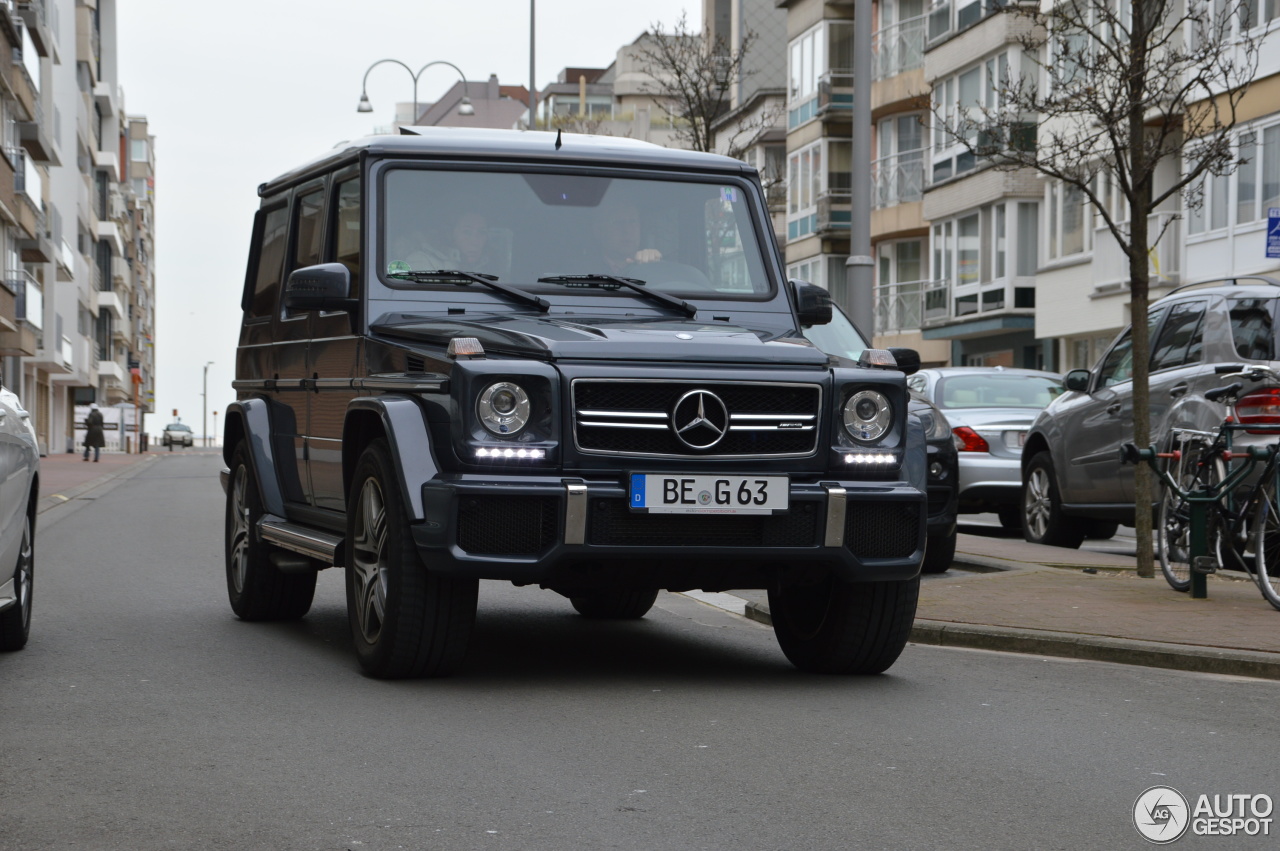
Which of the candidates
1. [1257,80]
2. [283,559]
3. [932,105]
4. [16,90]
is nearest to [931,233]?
[1257,80]

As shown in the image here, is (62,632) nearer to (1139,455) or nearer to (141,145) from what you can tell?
(1139,455)

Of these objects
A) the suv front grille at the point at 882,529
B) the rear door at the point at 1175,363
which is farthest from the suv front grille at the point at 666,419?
the rear door at the point at 1175,363

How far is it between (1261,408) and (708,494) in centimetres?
623

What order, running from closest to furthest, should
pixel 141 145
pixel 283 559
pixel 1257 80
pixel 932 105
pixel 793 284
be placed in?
pixel 793 284 < pixel 283 559 < pixel 932 105 < pixel 1257 80 < pixel 141 145

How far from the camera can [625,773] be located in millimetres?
6219

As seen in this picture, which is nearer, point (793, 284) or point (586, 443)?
point (586, 443)

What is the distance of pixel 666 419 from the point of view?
777 centimetres

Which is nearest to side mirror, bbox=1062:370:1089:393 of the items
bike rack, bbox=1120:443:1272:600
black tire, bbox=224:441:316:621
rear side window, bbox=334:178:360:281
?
bike rack, bbox=1120:443:1272:600

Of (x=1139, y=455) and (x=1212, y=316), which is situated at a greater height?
(x=1212, y=316)

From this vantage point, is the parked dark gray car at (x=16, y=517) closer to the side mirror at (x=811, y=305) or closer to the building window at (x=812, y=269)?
the side mirror at (x=811, y=305)

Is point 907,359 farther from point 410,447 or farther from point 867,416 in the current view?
point 410,447

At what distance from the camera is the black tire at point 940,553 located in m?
14.0

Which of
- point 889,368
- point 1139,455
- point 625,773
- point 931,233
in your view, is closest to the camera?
point 625,773

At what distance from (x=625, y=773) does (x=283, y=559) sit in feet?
14.2
